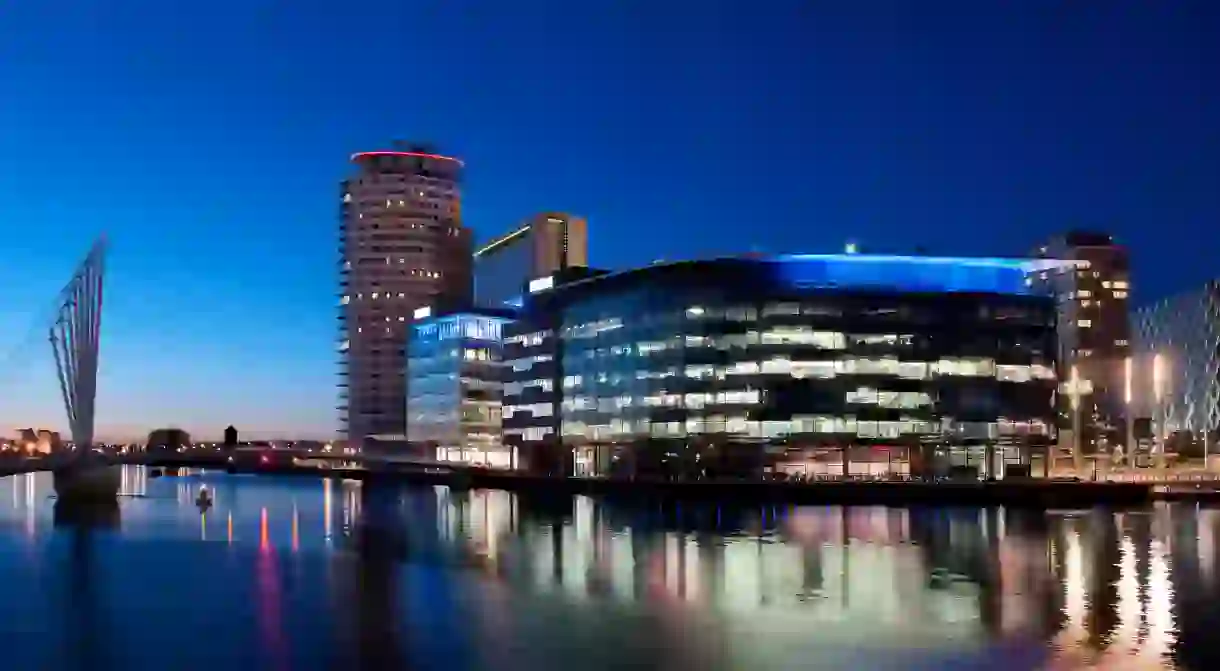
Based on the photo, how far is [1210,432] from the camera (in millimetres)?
163125

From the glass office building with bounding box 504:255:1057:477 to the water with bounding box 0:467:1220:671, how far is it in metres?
32.7

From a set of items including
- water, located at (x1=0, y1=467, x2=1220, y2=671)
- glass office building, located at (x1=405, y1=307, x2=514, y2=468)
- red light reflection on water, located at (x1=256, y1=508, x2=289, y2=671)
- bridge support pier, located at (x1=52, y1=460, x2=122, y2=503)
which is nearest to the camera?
water, located at (x1=0, y1=467, x2=1220, y2=671)

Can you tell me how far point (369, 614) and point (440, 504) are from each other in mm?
67940

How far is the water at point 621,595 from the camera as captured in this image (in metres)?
31.8

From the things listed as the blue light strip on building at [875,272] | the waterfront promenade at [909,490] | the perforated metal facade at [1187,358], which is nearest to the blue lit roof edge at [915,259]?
the blue light strip on building at [875,272]

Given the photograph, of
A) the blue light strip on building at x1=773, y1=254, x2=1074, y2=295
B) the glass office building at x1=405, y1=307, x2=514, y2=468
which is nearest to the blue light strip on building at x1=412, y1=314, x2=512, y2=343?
the glass office building at x1=405, y1=307, x2=514, y2=468

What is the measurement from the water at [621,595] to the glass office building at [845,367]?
32658 mm

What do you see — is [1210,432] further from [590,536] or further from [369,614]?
[369,614]

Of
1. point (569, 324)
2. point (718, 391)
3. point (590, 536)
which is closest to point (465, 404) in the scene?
point (569, 324)

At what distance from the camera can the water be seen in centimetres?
3184

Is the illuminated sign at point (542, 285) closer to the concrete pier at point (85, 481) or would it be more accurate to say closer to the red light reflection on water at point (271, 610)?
the concrete pier at point (85, 481)

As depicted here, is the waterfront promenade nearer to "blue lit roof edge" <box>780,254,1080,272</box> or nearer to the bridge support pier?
the bridge support pier

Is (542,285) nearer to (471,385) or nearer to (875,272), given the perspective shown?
(471,385)

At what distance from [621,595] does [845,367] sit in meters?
74.4
